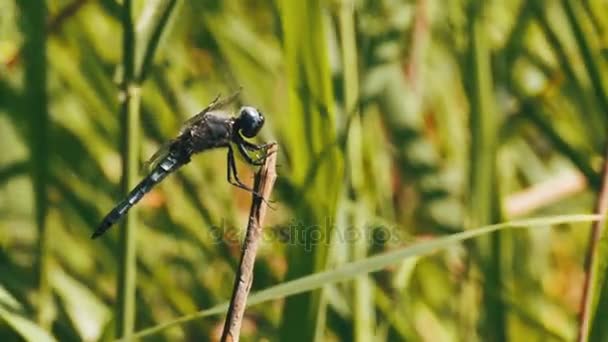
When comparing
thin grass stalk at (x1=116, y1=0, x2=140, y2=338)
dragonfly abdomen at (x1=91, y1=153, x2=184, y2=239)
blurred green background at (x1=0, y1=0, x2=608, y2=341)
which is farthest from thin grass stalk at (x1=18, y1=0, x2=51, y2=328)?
thin grass stalk at (x1=116, y1=0, x2=140, y2=338)

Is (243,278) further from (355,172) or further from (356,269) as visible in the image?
(355,172)

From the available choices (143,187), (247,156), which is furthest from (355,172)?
(143,187)

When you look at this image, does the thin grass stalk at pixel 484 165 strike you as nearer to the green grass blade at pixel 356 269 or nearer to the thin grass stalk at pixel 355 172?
the thin grass stalk at pixel 355 172

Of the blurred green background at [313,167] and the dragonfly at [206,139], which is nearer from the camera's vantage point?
the blurred green background at [313,167]

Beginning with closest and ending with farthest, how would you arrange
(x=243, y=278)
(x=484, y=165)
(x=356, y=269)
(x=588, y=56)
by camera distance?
(x=243, y=278) → (x=356, y=269) → (x=588, y=56) → (x=484, y=165)

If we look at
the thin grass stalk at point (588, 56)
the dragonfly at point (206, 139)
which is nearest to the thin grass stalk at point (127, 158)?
the dragonfly at point (206, 139)

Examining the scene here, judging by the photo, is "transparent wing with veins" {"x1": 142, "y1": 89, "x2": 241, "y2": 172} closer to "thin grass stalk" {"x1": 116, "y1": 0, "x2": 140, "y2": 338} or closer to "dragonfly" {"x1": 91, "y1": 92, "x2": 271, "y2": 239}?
"dragonfly" {"x1": 91, "y1": 92, "x2": 271, "y2": 239}

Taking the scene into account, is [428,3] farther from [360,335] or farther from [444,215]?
[360,335]

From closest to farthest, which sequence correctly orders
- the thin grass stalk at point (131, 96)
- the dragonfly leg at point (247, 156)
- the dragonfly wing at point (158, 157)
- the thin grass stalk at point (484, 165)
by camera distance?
the thin grass stalk at point (131, 96) < the dragonfly leg at point (247, 156) < the dragonfly wing at point (158, 157) < the thin grass stalk at point (484, 165)
